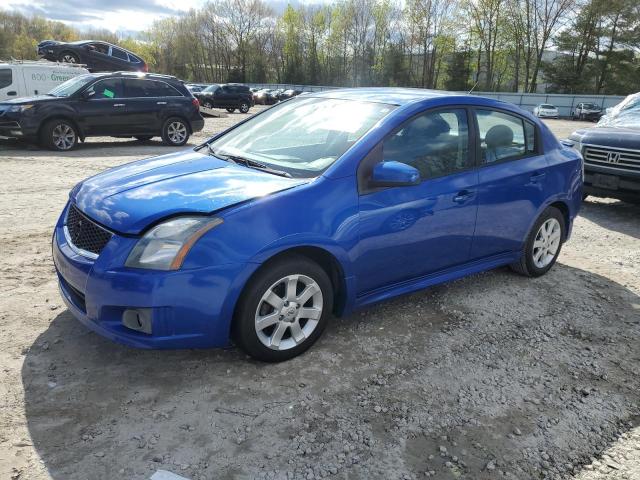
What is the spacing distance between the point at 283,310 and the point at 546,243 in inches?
116

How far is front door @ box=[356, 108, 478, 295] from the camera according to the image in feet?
10.8

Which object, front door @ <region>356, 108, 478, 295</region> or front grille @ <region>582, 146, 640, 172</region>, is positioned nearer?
front door @ <region>356, 108, 478, 295</region>

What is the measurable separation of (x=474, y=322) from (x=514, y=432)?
1.28 meters

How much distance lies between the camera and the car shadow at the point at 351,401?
7.77 ft

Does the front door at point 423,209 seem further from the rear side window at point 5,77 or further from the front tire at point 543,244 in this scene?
the rear side window at point 5,77

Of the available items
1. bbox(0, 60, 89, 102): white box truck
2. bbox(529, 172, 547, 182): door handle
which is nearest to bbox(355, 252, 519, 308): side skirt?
bbox(529, 172, 547, 182): door handle

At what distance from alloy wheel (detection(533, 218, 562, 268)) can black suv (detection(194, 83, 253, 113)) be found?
29521 millimetres

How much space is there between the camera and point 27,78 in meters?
13.5

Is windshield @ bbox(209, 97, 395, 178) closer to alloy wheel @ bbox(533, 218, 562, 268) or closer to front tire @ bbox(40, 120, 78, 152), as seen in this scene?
alloy wheel @ bbox(533, 218, 562, 268)

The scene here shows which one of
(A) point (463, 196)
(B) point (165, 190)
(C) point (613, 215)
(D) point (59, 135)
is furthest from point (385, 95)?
(D) point (59, 135)

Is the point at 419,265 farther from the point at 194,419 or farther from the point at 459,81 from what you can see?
the point at 459,81

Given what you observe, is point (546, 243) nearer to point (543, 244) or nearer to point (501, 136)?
point (543, 244)

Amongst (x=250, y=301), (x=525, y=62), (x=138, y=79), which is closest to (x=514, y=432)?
(x=250, y=301)

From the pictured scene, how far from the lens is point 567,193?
4.76 metres
